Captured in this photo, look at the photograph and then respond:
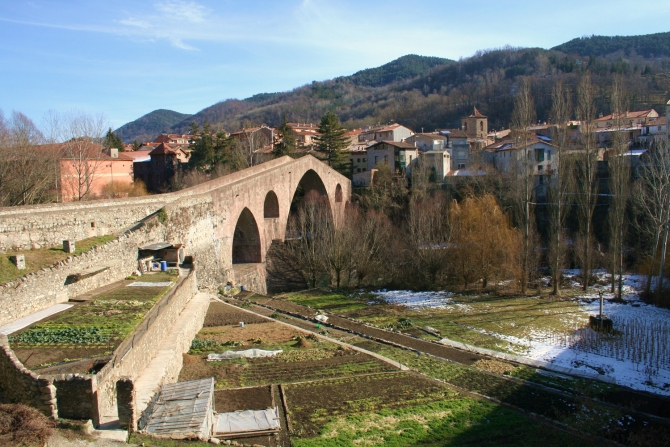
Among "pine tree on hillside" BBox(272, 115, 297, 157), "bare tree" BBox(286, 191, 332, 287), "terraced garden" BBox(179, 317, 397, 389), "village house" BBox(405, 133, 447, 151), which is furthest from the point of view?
"village house" BBox(405, 133, 447, 151)

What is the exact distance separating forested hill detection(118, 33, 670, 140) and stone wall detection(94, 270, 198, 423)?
65.7 m

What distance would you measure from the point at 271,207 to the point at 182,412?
24279 mm

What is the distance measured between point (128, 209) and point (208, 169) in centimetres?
2684

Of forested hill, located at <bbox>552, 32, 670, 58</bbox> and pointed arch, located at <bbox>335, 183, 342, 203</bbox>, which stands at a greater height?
forested hill, located at <bbox>552, 32, 670, 58</bbox>

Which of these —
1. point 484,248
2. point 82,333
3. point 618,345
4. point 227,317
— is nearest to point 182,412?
point 82,333

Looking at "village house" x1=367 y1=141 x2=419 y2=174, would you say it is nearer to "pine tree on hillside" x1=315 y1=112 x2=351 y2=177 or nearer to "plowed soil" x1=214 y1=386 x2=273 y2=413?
"pine tree on hillside" x1=315 y1=112 x2=351 y2=177

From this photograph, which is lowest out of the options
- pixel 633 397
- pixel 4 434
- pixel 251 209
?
pixel 633 397

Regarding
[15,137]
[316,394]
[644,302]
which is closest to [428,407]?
[316,394]

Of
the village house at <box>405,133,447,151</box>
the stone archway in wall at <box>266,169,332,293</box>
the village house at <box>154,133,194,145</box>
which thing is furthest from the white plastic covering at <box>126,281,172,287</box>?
the village house at <box>154,133,194,145</box>

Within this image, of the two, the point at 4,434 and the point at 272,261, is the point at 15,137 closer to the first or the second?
the point at 272,261

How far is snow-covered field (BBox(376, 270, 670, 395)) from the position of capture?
598 inches

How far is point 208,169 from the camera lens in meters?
46.2

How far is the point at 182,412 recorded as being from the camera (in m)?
9.43

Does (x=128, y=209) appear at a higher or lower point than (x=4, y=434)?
higher
